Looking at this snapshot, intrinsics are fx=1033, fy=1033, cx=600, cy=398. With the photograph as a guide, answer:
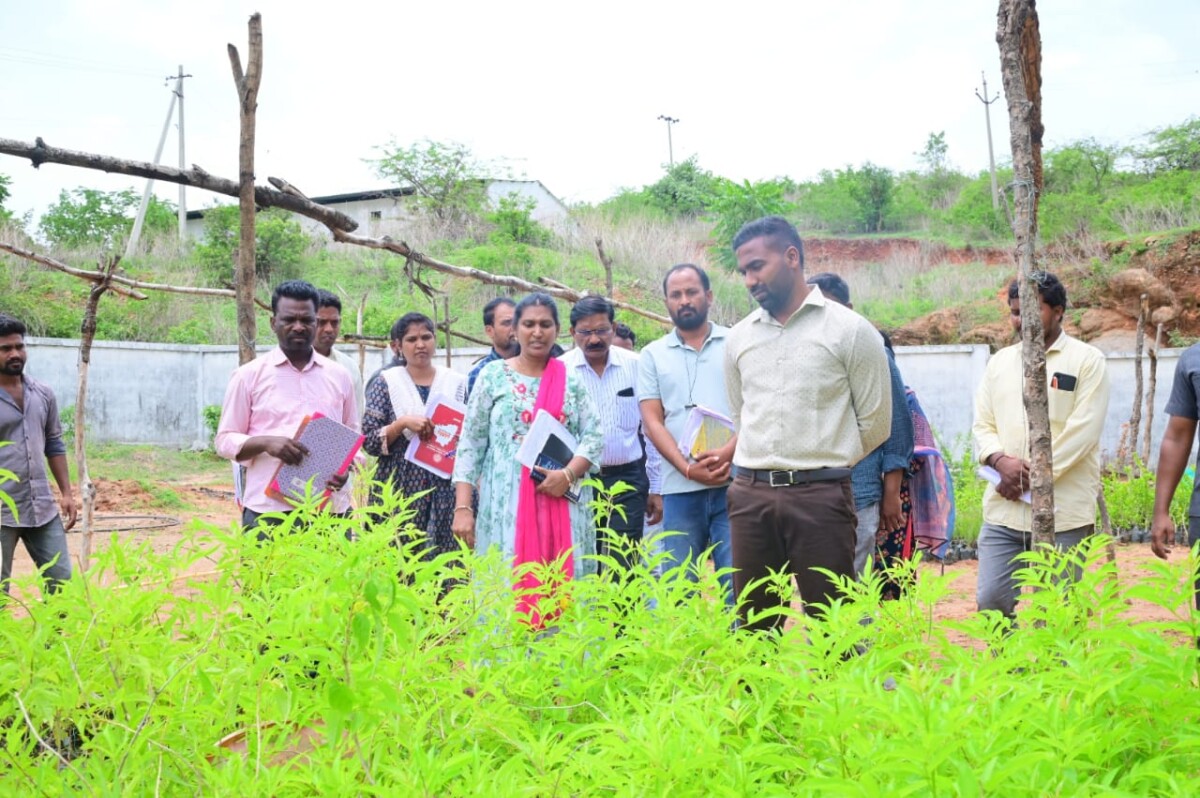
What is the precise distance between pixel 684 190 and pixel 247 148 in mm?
32321

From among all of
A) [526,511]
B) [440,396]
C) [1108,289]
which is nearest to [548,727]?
[526,511]

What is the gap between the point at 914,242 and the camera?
30844mm

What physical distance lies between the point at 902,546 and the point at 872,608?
2596 mm

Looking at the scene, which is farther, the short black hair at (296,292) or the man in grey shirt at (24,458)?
the man in grey shirt at (24,458)

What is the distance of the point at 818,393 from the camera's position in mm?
3701

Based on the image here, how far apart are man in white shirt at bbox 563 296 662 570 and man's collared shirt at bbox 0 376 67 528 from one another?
9.37 ft

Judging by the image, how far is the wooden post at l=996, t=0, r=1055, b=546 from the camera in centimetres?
345

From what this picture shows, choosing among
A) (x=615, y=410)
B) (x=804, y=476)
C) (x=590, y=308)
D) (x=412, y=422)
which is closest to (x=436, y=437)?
(x=412, y=422)

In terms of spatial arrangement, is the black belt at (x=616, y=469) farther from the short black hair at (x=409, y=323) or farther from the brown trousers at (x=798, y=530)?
the brown trousers at (x=798, y=530)

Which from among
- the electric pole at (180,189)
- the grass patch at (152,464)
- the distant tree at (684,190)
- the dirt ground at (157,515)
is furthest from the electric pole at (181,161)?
the dirt ground at (157,515)

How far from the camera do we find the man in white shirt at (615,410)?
5.24 metres

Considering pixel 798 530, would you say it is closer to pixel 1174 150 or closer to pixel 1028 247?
pixel 1028 247

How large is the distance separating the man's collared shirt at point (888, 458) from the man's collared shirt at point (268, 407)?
2.30 meters

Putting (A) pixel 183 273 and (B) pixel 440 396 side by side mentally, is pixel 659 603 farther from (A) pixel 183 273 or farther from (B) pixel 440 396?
(A) pixel 183 273
